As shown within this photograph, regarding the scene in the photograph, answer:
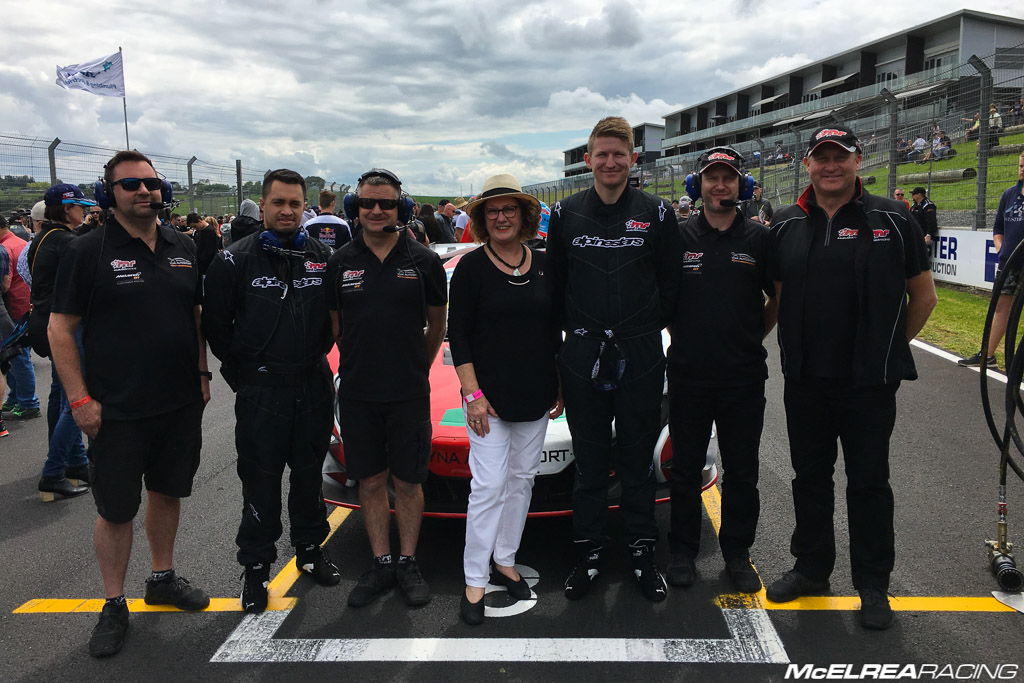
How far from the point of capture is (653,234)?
10.4 ft

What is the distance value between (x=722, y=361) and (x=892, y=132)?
13805 mm

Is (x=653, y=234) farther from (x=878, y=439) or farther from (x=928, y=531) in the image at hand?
(x=928, y=531)

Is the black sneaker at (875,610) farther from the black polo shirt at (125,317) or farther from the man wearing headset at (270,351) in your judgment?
the black polo shirt at (125,317)

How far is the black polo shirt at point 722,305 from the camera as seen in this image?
324cm

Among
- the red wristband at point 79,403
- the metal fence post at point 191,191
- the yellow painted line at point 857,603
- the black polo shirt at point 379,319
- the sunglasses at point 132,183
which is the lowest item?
the yellow painted line at point 857,603

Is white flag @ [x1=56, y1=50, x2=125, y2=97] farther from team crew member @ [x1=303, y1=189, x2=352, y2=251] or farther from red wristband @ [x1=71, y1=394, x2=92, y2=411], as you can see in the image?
red wristband @ [x1=71, y1=394, x2=92, y2=411]

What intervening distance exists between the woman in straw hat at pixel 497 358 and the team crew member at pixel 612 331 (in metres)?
0.15

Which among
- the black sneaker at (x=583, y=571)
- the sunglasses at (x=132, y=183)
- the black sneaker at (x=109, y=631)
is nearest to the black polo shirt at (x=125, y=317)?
the sunglasses at (x=132, y=183)

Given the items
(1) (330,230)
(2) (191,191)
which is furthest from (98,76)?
(1) (330,230)

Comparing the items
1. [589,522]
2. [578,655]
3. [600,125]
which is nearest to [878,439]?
[589,522]

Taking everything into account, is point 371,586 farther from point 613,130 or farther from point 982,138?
point 982,138

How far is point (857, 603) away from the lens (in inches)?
124

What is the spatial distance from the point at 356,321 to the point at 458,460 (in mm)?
811

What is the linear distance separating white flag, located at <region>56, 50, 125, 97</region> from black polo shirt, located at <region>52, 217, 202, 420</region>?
55.6ft
